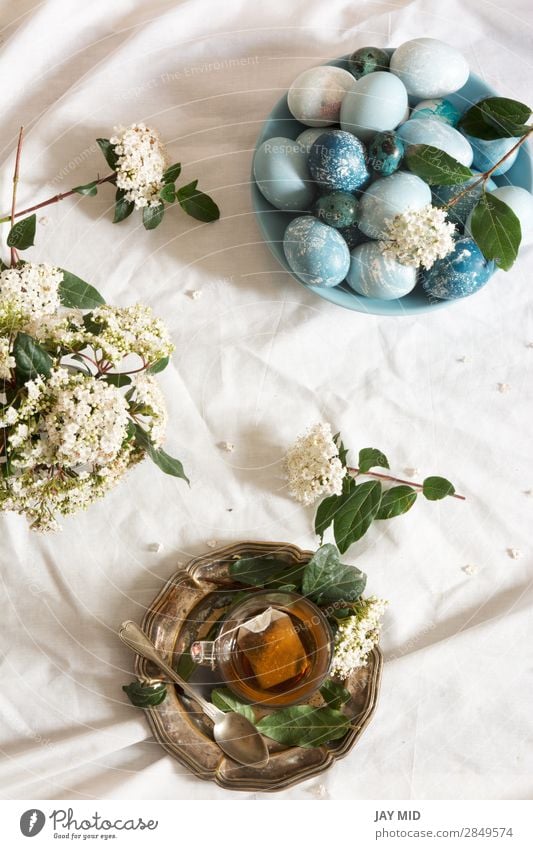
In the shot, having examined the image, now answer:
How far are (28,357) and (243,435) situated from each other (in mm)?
261

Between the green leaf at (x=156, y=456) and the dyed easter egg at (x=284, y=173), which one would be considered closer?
the green leaf at (x=156, y=456)

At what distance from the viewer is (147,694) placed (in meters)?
0.61

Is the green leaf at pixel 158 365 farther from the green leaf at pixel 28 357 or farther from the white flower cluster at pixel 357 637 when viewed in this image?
the white flower cluster at pixel 357 637

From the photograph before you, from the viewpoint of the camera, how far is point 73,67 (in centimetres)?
71

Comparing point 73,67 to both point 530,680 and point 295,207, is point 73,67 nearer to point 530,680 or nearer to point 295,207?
point 295,207

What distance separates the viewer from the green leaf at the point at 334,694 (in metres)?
0.62

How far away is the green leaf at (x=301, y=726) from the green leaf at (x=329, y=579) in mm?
100

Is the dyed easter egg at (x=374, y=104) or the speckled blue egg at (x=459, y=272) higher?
the dyed easter egg at (x=374, y=104)

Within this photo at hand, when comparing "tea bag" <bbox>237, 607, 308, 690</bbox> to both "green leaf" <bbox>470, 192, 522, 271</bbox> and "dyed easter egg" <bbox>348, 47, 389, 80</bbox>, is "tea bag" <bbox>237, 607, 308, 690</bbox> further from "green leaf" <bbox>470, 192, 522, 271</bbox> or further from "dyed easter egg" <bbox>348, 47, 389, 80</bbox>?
"dyed easter egg" <bbox>348, 47, 389, 80</bbox>

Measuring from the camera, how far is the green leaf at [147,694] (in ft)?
2.01

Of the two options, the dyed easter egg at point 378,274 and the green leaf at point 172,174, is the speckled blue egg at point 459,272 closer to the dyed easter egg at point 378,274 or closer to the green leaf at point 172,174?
the dyed easter egg at point 378,274

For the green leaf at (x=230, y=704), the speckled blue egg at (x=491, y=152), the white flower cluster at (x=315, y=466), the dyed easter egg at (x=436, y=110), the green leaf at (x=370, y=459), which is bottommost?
the green leaf at (x=230, y=704)

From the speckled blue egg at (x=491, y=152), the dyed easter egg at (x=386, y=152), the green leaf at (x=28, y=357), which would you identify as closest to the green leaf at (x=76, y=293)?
the green leaf at (x=28, y=357)

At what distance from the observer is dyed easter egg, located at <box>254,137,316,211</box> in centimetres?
61
